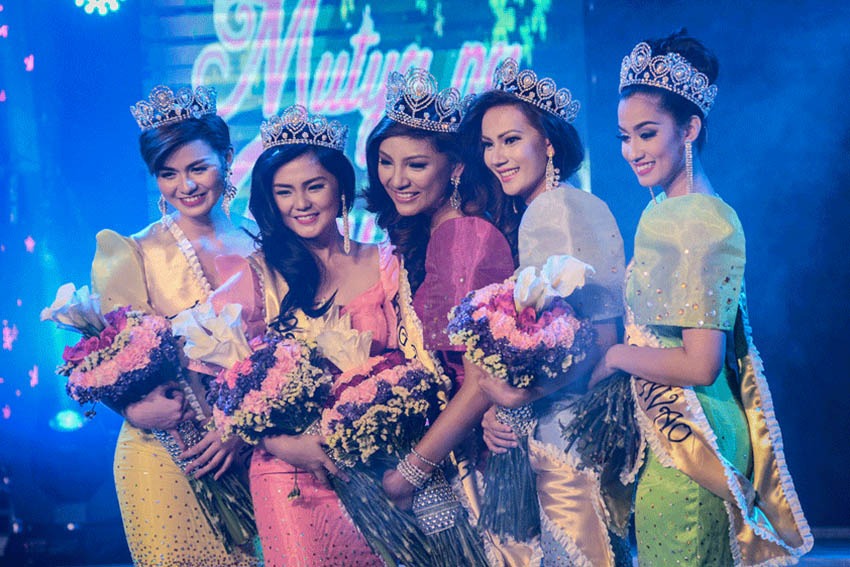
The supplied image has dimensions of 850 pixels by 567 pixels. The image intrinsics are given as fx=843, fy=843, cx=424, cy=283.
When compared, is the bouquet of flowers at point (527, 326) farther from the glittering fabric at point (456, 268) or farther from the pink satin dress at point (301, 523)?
the pink satin dress at point (301, 523)

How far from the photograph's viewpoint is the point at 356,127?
3904mm

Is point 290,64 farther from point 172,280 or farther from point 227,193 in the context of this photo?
point 172,280

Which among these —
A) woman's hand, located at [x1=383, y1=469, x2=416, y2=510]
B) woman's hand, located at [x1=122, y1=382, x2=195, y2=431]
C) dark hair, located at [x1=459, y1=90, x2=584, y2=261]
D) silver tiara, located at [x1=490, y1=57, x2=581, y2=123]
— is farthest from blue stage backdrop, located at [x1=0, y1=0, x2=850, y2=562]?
woman's hand, located at [x1=383, y1=469, x2=416, y2=510]

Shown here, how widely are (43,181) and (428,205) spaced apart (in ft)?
7.57

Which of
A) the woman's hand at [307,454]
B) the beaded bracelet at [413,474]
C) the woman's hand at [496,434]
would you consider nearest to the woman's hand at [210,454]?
the woman's hand at [307,454]

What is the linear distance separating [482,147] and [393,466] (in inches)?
46.3

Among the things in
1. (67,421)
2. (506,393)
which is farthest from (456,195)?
(67,421)

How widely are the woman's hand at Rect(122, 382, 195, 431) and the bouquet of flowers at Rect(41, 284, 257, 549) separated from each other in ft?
0.08

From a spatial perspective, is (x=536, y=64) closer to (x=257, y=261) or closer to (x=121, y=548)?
(x=257, y=261)

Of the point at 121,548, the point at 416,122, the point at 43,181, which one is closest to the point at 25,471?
the point at 121,548

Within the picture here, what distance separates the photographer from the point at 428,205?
3.12 meters

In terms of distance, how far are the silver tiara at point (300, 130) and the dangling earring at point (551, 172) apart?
875mm

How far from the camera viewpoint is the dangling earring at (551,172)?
2.90 meters

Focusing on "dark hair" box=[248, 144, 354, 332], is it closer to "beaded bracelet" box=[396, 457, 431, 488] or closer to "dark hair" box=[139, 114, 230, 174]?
"dark hair" box=[139, 114, 230, 174]
